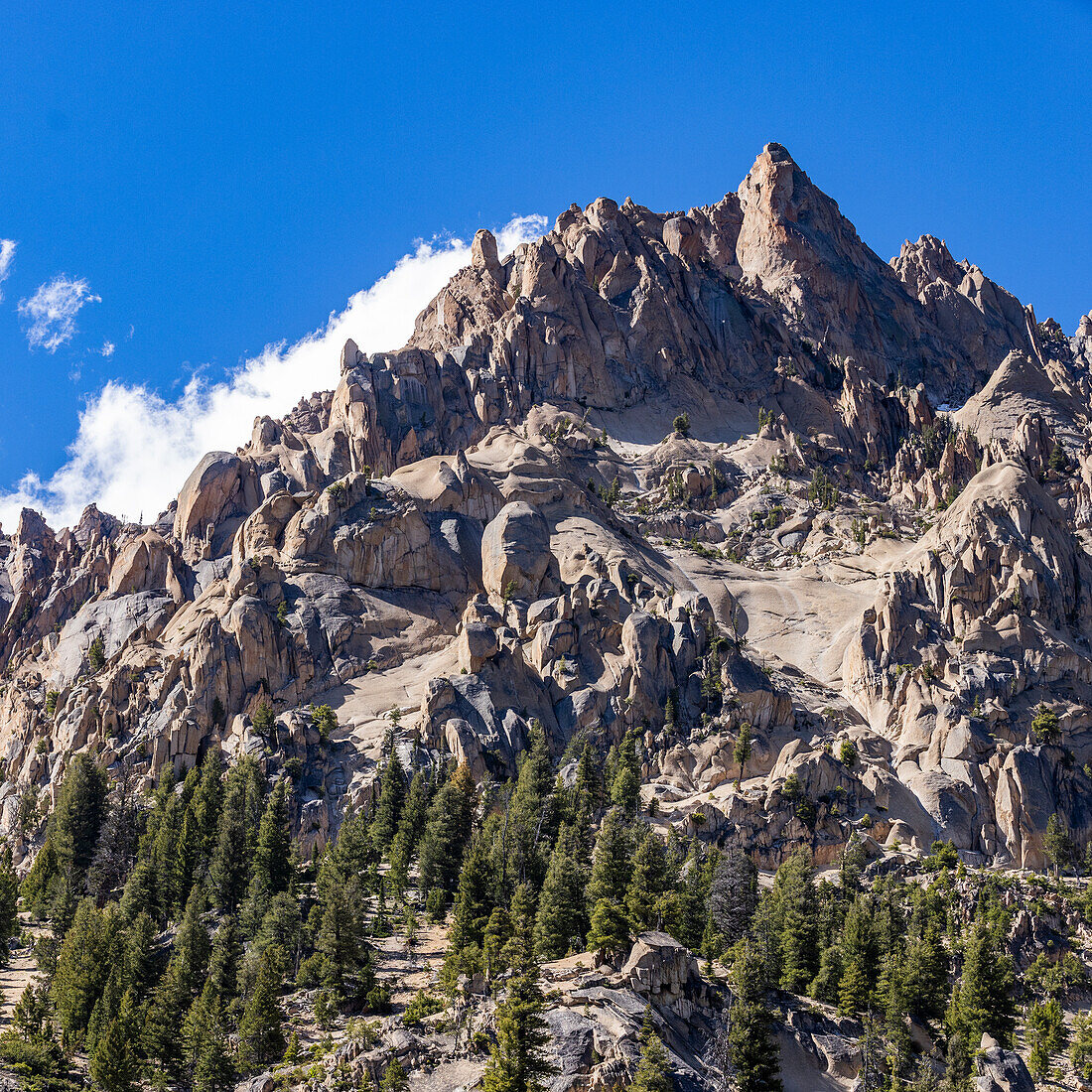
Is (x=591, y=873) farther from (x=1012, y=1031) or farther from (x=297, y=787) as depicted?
(x=297, y=787)

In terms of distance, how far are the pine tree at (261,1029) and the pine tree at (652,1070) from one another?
26.3 metres

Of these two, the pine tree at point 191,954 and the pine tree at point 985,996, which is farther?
the pine tree at point 985,996

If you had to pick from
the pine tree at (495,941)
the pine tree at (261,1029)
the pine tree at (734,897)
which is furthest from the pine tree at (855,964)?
the pine tree at (261,1029)

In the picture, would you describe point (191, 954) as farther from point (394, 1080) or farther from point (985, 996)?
point (985, 996)

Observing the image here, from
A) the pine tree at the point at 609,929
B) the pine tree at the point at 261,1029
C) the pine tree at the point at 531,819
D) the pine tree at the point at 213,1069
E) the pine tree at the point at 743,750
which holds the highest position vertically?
the pine tree at the point at 743,750

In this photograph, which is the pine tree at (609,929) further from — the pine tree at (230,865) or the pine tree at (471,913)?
the pine tree at (230,865)

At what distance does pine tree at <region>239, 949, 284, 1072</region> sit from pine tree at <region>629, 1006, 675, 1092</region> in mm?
26252

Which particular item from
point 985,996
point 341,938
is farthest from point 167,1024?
point 985,996

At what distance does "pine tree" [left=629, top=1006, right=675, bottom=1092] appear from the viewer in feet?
221

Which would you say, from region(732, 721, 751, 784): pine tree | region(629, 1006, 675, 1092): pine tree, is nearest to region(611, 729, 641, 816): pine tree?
region(732, 721, 751, 784): pine tree

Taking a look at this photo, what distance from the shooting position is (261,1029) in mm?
80500

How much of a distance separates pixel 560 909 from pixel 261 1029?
25.9 m

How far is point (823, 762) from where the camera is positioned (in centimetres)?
13312

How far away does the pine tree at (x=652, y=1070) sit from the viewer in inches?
2657
